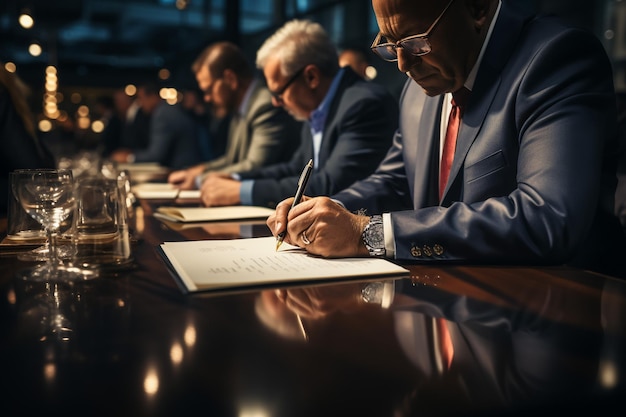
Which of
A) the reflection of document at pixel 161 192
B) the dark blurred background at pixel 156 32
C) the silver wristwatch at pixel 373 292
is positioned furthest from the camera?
the dark blurred background at pixel 156 32

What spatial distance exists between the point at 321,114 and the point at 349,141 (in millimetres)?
305

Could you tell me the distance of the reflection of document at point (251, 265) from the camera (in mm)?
984

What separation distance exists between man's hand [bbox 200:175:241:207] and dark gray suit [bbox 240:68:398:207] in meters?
0.08

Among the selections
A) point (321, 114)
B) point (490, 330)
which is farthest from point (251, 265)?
point (321, 114)

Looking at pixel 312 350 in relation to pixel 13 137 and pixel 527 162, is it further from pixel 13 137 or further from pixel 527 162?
pixel 13 137

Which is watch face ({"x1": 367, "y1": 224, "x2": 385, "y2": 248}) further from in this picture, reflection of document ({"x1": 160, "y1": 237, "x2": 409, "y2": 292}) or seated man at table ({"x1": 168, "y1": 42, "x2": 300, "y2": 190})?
seated man at table ({"x1": 168, "y1": 42, "x2": 300, "y2": 190})

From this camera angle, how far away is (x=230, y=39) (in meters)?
6.98

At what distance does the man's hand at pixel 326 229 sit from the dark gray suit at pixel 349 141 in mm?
1050

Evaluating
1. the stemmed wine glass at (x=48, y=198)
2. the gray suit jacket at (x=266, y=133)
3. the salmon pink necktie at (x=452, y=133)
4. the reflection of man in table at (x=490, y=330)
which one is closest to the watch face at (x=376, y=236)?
the reflection of man in table at (x=490, y=330)

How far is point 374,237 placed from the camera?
1.20 m

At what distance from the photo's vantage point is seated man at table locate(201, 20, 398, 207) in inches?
92.1

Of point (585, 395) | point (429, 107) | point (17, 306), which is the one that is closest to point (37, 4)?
point (429, 107)

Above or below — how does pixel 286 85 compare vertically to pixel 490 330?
above

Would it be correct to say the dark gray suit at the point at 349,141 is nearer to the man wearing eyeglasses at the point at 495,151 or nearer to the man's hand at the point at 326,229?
the man wearing eyeglasses at the point at 495,151
